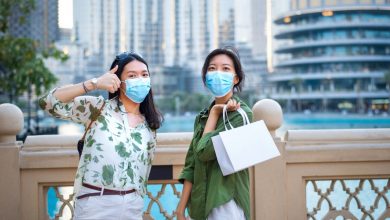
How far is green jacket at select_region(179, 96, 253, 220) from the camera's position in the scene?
1.86 m

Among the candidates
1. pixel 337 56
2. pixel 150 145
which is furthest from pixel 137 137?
pixel 337 56

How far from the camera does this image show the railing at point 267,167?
2680mm

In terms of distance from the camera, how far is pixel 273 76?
5569 centimetres

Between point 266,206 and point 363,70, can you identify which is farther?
point 363,70

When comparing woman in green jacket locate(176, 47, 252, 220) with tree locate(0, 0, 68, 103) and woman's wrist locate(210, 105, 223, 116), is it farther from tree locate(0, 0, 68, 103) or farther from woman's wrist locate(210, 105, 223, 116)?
tree locate(0, 0, 68, 103)

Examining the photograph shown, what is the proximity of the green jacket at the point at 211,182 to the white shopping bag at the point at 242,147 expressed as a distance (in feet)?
0.16

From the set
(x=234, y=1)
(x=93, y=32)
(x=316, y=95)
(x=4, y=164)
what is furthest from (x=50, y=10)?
(x=4, y=164)

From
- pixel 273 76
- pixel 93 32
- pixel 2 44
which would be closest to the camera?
pixel 2 44

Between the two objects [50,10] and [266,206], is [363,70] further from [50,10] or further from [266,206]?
[266,206]

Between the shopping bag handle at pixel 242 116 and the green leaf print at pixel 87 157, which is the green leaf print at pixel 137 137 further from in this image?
the shopping bag handle at pixel 242 116

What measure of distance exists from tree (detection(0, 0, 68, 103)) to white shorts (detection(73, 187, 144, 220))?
30.4 feet

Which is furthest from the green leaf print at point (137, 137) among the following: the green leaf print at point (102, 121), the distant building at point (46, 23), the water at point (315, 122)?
the distant building at point (46, 23)

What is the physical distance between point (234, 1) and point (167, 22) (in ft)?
29.2

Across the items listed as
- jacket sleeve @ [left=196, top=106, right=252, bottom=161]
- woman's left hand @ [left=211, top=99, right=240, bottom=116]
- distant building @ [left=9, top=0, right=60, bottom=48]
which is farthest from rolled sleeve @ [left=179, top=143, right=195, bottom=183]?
distant building @ [left=9, top=0, right=60, bottom=48]
